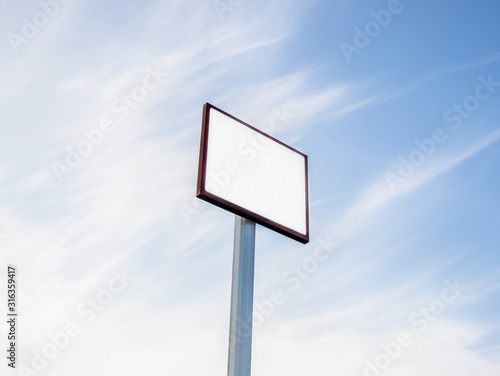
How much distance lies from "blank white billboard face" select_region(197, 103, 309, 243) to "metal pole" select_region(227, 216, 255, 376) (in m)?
0.15

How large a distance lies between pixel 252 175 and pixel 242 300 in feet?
3.25

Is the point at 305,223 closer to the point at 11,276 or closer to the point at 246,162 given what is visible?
the point at 246,162

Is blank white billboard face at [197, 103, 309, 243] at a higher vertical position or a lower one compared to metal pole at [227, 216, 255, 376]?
higher

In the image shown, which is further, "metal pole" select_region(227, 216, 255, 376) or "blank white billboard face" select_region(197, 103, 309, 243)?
"blank white billboard face" select_region(197, 103, 309, 243)

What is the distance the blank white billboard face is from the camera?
137 inches

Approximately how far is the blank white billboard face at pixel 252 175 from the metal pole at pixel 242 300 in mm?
145

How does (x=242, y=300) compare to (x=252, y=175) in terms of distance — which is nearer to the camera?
(x=242, y=300)

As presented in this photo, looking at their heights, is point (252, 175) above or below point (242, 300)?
above

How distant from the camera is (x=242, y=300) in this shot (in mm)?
3221

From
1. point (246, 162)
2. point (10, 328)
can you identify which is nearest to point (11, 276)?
point (10, 328)

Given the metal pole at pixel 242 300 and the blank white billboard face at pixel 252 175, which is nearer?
the metal pole at pixel 242 300

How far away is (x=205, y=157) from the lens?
3465 millimetres

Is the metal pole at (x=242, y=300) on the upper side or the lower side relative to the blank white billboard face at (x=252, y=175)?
lower

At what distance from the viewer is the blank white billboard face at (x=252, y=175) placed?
347 cm
